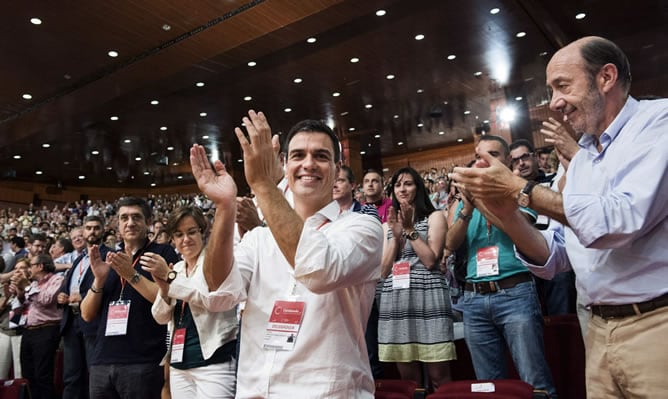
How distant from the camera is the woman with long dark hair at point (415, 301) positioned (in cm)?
267

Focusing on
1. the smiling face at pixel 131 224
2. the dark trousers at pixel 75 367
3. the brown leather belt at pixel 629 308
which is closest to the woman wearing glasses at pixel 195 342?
the smiling face at pixel 131 224

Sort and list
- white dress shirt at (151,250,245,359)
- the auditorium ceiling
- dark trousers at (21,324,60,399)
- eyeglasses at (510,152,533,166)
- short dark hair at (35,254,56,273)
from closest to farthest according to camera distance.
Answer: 1. white dress shirt at (151,250,245,359)
2. eyeglasses at (510,152,533,166)
3. dark trousers at (21,324,60,399)
4. short dark hair at (35,254,56,273)
5. the auditorium ceiling

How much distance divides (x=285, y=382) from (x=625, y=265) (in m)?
0.98

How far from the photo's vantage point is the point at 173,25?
27.5ft

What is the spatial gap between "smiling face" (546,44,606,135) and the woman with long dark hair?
1300 millimetres

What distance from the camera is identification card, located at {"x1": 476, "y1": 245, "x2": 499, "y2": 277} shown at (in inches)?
98.4

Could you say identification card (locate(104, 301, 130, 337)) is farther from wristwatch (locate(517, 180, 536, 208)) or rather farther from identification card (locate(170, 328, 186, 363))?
wristwatch (locate(517, 180, 536, 208))

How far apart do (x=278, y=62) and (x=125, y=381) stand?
7.95 m

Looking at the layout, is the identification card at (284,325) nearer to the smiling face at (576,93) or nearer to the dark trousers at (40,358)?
the smiling face at (576,93)

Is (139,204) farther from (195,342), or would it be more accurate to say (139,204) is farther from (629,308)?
(629,308)

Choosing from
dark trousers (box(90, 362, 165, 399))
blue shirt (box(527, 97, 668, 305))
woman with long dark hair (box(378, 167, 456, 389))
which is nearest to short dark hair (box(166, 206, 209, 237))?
dark trousers (box(90, 362, 165, 399))

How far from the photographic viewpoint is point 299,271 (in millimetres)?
1237

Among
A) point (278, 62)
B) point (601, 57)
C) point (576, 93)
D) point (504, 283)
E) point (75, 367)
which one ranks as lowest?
point (75, 367)

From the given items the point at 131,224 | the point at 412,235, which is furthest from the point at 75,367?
the point at 412,235
